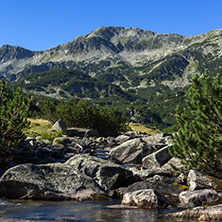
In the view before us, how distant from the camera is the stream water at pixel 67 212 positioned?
12125 millimetres

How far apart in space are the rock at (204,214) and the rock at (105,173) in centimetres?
655

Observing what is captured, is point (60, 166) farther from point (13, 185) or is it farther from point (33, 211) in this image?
point (33, 211)

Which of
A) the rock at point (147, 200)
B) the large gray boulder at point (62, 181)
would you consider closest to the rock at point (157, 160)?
the large gray boulder at point (62, 181)

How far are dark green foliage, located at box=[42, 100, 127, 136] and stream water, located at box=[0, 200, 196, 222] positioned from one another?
5789 cm

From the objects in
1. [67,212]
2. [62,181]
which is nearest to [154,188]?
[62,181]

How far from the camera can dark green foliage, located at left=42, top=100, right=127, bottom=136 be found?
74.0 meters

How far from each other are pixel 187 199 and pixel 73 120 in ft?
199

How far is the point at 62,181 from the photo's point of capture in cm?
1792

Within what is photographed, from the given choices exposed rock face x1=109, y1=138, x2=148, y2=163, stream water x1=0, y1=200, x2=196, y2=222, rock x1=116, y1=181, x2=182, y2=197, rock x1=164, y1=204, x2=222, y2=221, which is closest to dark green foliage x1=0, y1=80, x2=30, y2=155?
stream water x1=0, y1=200, x2=196, y2=222

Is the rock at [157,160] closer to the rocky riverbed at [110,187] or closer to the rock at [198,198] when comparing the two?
the rocky riverbed at [110,187]

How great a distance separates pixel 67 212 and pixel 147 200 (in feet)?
14.6

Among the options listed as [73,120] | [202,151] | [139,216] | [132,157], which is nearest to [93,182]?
[139,216]

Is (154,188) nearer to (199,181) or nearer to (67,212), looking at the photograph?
(199,181)

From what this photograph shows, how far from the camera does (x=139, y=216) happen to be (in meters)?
12.8
